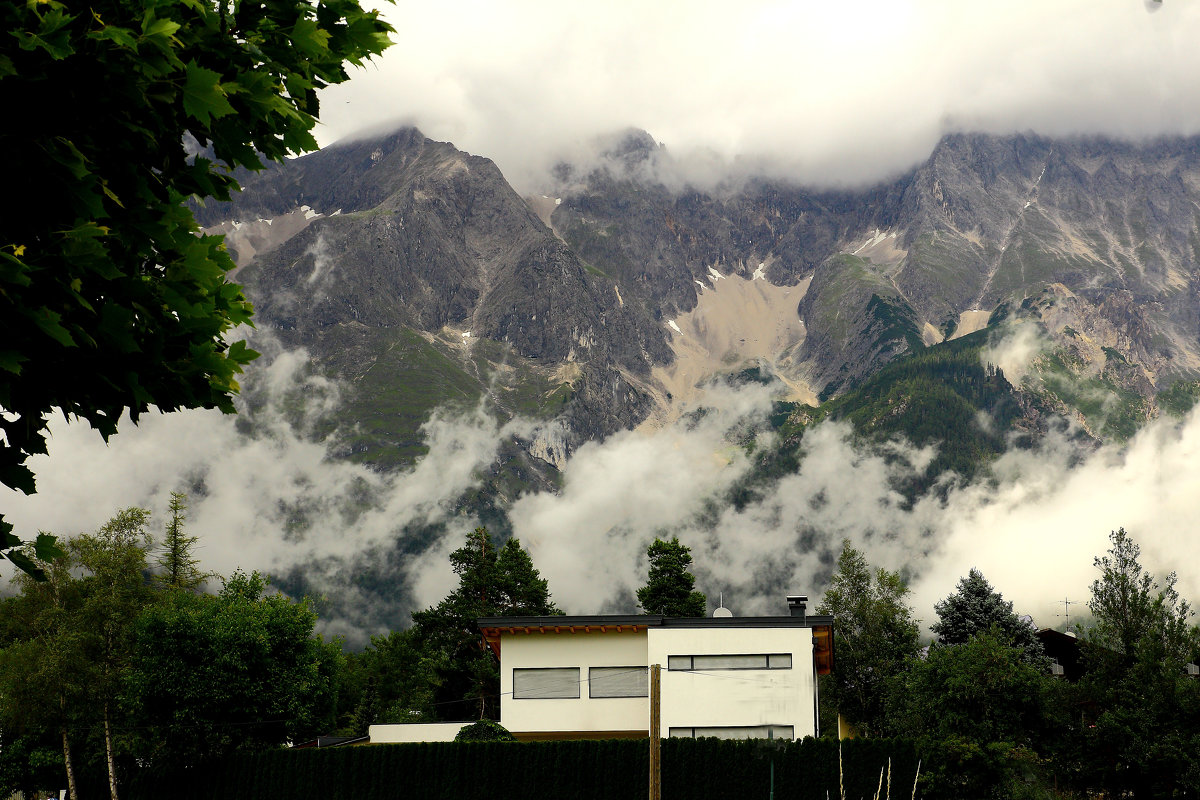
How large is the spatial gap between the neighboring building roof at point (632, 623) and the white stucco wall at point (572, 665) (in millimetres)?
487

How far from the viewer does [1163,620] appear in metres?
42.8

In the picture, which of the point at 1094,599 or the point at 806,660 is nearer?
the point at 806,660

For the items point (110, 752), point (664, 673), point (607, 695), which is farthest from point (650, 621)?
point (110, 752)

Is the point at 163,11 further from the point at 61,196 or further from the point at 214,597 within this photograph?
the point at 214,597

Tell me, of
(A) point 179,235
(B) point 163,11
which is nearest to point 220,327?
(A) point 179,235

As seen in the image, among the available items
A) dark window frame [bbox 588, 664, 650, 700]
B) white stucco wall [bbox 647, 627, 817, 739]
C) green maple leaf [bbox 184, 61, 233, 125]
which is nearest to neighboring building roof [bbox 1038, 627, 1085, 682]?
white stucco wall [bbox 647, 627, 817, 739]

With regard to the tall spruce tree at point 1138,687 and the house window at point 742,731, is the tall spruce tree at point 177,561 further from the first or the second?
the tall spruce tree at point 1138,687

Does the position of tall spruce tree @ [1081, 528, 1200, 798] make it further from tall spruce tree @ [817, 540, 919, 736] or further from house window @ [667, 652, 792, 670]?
tall spruce tree @ [817, 540, 919, 736]

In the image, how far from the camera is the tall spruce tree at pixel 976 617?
7544 centimetres

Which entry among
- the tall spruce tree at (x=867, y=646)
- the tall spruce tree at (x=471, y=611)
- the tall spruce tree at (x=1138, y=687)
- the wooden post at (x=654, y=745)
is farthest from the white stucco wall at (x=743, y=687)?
the tall spruce tree at (x=471, y=611)

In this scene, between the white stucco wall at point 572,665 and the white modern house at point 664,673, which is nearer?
the white modern house at point 664,673

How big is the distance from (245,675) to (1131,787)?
37.7 metres

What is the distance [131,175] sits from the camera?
17.9 ft

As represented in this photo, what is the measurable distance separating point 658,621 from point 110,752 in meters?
24.8
